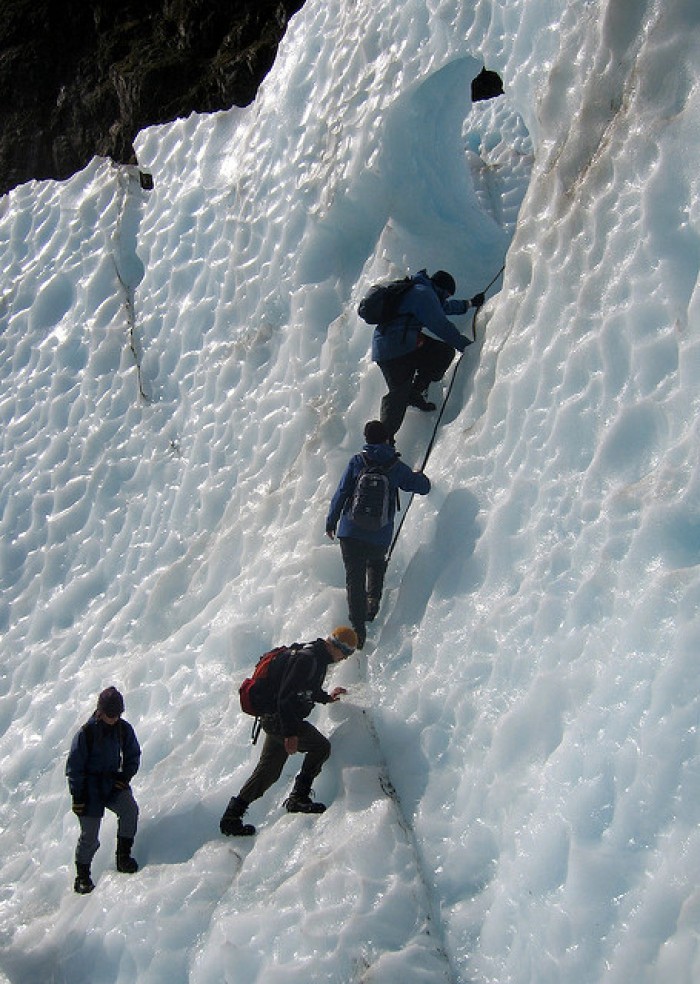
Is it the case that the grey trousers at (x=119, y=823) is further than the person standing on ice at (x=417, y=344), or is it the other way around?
the person standing on ice at (x=417, y=344)

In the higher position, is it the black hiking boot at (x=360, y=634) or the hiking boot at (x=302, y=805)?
the black hiking boot at (x=360, y=634)

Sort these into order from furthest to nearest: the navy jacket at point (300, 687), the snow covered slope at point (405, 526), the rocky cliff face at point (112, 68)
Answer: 1. the rocky cliff face at point (112, 68)
2. the navy jacket at point (300, 687)
3. the snow covered slope at point (405, 526)

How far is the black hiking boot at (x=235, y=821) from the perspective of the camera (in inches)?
239

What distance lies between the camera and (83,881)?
650 centimetres

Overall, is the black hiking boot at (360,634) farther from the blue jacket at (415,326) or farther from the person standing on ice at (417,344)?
the blue jacket at (415,326)

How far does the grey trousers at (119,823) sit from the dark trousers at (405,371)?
3.08m

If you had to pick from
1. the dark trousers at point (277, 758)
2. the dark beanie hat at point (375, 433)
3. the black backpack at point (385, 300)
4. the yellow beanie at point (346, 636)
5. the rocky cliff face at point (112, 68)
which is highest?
the rocky cliff face at point (112, 68)

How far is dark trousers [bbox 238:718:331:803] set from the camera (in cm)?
586

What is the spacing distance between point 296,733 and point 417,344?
115 inches

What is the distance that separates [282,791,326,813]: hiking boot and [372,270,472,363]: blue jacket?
10.2 feet

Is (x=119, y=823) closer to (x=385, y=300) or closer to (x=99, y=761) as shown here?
(x=99, y=761)

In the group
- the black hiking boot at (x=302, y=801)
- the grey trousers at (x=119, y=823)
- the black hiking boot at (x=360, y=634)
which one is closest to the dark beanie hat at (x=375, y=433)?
the black hiking boot at (x=360, y=634)

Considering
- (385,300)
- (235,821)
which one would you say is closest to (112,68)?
(385,300)

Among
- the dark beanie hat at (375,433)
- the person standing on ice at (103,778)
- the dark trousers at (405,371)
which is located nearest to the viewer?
the person standing on ice at (103,778)
